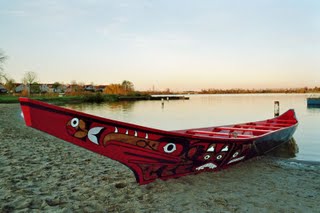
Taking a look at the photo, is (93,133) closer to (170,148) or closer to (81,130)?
(81,130)

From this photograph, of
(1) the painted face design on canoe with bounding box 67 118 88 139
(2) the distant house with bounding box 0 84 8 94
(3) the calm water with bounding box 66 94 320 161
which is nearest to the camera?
(1) the painted face design on canoe with bounding box 67 118 88 139

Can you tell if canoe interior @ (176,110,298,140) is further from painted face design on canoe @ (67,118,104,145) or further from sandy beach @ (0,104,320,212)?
painted face design on canoe @ (67,118,104,145)

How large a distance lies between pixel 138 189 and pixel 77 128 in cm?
187

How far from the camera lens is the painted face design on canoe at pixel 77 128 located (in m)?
4.04

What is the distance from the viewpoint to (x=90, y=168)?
21.9 ft

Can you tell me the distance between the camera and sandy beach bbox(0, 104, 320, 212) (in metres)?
4.36

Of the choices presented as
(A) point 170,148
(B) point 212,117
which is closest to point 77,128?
(A) point 170,148

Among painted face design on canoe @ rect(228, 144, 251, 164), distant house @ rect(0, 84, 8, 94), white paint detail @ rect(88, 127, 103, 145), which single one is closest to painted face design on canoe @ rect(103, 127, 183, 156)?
white paint detail @ rect(88, 127, 103, 145)

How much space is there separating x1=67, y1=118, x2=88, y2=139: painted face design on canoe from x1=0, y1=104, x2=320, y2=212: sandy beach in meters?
1.19

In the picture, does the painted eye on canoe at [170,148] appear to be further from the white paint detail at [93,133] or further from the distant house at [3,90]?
the distant house at [3,90]

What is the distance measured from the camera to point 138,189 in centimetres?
513

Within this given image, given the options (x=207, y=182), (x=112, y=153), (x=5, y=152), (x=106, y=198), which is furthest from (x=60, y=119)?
(x=5, y=152)

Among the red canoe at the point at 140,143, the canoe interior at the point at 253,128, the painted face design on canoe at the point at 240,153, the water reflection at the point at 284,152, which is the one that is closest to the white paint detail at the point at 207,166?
the red canoe at the point at 140,143

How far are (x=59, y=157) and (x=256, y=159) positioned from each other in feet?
20.1
